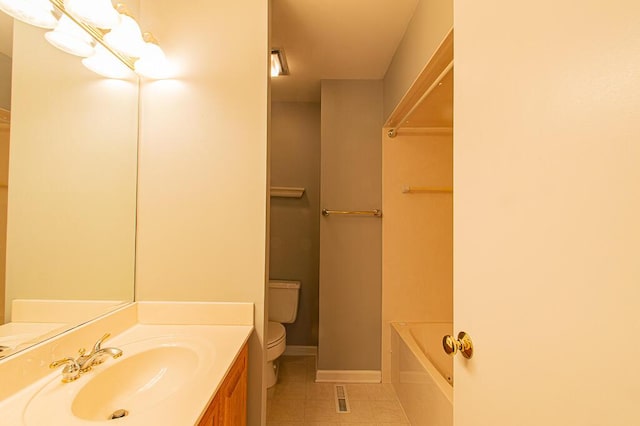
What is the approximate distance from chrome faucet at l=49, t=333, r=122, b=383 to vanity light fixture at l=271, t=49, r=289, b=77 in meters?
1.95

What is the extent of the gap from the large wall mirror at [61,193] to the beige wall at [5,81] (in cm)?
1

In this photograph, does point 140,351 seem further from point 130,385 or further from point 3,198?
point 3,198

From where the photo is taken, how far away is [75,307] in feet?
3.55

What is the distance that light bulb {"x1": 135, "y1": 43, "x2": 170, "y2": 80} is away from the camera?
1305mm

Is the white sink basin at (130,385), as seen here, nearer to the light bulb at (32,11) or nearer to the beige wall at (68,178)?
the beige wall at (68,178)

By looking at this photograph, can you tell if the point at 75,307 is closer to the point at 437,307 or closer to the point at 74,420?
the point at 74,420

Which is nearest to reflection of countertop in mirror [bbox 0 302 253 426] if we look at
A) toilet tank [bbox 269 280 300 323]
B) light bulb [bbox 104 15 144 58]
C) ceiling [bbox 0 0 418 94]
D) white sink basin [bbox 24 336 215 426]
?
white sink basin [bbox 24 336 215 426]

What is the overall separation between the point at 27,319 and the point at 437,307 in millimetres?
2412

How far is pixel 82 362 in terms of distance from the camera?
0.94 metres

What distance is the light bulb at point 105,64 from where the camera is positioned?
1.17 m

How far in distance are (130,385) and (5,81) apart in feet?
3.39
